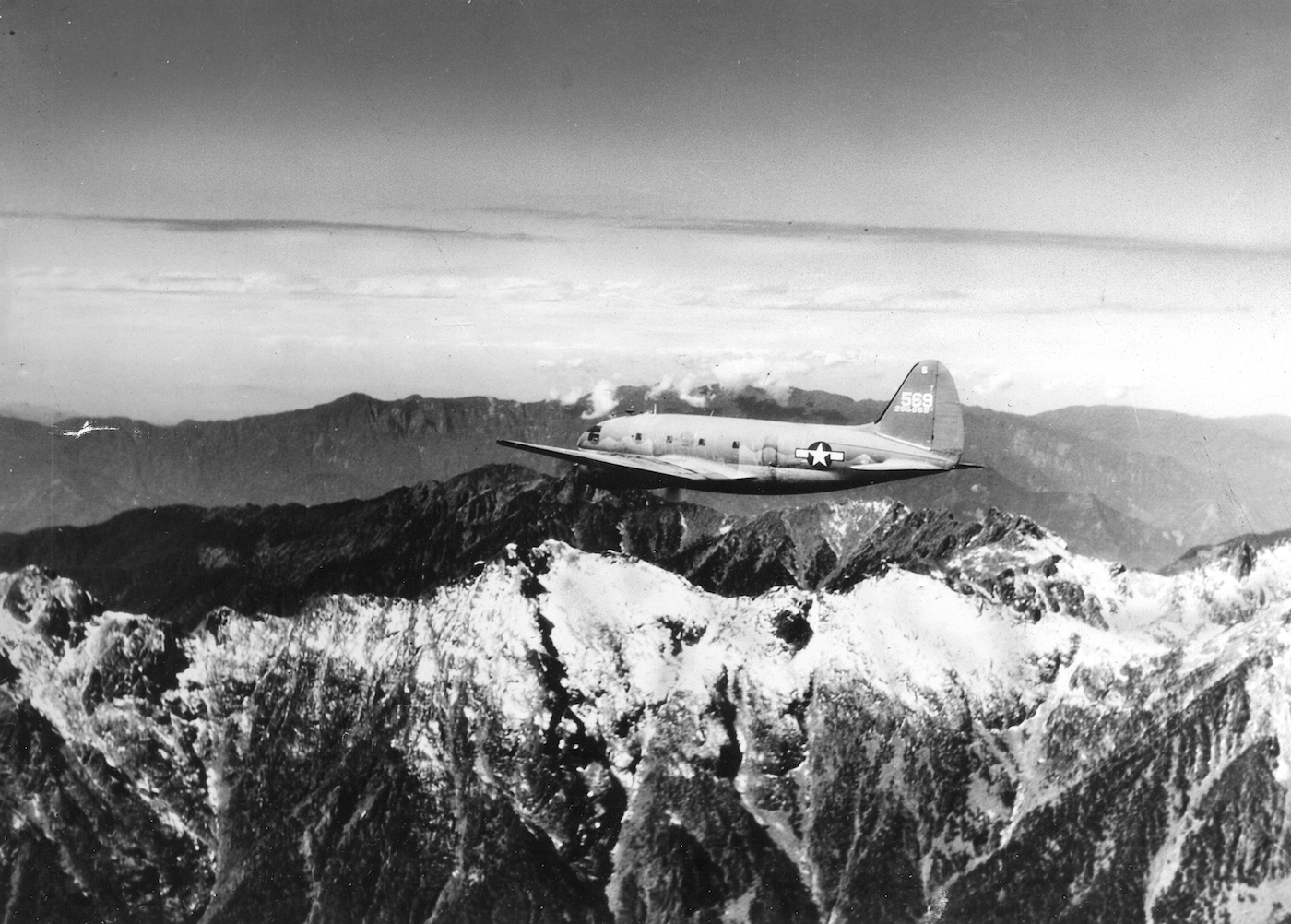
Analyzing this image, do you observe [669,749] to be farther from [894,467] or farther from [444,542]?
Answer: [894,467]

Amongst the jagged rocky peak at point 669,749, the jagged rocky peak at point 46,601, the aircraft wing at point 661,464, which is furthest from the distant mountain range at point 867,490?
the jagged rocky peak at point 46,601

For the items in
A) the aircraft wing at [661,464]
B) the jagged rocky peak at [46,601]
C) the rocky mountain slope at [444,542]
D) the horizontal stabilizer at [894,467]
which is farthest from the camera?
the jagged rocky peak at [46,601]

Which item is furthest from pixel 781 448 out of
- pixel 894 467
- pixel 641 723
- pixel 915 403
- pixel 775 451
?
pixel 641 723

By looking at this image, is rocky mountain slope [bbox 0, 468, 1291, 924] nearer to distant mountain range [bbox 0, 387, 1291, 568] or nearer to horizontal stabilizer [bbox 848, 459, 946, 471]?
distant mountain range [bbox 0, 387, 1291, 568]

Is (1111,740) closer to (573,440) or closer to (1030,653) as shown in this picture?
(1030,653)

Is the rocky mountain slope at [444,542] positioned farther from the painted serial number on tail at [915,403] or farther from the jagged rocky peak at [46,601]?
the painted serial number on tail at [915,403]
